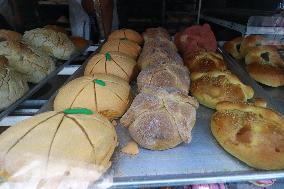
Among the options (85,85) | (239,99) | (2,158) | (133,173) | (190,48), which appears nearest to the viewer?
(2,158)

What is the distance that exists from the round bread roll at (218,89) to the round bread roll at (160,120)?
0.30 meters

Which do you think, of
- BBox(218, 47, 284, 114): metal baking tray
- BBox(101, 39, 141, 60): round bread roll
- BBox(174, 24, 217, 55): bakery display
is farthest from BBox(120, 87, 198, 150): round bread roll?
BBox(174, 24, 217, 55): bakery display

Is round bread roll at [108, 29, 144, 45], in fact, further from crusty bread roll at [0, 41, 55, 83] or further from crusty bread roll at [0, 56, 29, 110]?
crusty bread roll at [0, 56, 29, 110]

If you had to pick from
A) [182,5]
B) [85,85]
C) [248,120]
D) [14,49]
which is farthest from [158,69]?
[182,5]

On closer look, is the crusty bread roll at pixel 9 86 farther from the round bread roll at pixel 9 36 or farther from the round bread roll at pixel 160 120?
the round bread roll at pixel 160 120

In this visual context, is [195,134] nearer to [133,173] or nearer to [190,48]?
[133,173]

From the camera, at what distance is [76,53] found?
2.33m

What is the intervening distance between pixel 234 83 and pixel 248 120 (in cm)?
43

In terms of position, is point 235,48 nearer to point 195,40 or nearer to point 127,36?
point 195,40

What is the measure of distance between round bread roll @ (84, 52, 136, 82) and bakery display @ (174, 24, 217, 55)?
64cm

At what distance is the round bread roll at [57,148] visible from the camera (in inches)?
36.1

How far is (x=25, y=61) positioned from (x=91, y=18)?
3.39 ft

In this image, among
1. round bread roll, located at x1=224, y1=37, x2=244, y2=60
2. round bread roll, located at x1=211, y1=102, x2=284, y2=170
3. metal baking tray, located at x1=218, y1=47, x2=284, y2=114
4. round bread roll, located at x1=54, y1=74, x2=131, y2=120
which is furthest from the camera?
round bread roll, located at x1=224, y1=37, x2=244, y2=60

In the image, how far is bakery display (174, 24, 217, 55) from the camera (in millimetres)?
2201
